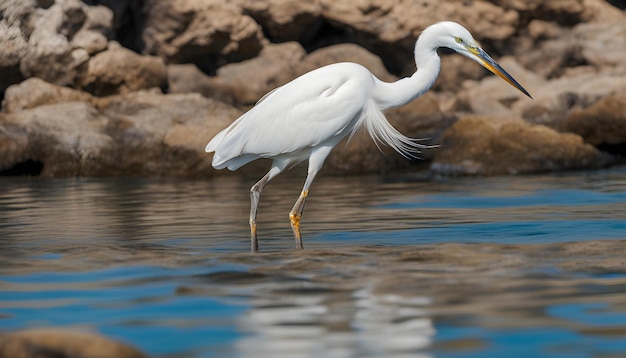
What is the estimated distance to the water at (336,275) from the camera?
15.6ft

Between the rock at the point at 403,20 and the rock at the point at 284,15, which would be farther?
the rock at the point at 403,20

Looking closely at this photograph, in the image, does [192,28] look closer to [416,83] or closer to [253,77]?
[253,77]

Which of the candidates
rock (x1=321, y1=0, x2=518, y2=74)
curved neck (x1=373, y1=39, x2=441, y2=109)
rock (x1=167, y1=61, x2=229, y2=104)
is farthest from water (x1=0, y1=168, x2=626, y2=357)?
rock (x1=321, y1=0, x2=518, y2=74)

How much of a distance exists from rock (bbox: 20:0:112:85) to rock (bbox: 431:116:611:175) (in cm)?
594

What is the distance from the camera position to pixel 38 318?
5.43 m

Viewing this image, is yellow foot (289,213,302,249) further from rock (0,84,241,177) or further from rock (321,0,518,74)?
rock (321,0,518,74)

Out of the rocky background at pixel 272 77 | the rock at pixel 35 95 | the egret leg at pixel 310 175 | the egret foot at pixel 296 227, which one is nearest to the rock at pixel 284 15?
the rocky background at pixel 272 77

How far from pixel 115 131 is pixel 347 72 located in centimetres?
831

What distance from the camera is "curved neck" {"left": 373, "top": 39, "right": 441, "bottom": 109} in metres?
8.47

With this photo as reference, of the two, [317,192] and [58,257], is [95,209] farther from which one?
[58,257]

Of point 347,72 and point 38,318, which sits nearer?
point 38,318

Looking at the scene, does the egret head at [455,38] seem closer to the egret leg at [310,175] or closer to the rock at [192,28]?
the egret leg at [310,175]

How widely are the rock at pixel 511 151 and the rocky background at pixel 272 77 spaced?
0.06 ft

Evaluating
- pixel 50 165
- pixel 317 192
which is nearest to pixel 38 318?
pixel 317 192
